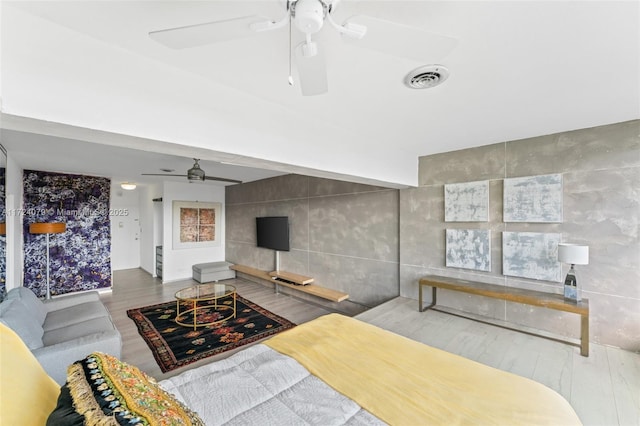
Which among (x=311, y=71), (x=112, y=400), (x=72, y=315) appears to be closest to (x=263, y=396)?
(x=112, y=400)

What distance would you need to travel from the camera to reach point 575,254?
2.25 metres

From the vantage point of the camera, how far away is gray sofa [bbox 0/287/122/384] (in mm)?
1998

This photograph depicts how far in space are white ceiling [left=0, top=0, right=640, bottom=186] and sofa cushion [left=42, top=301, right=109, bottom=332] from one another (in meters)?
2.58

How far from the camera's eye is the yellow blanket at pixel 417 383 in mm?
1218

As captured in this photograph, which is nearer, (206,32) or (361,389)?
(206,32)

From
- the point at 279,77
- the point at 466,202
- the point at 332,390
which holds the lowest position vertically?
the point at 332,390

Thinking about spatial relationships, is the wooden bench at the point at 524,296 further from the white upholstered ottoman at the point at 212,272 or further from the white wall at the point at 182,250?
the white wall at the point at 182,250

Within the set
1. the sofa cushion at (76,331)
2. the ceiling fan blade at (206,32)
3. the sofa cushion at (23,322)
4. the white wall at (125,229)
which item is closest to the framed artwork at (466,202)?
the ceiling fan blade at (206,32)

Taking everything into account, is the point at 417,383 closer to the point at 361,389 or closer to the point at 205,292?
the point at 361,389

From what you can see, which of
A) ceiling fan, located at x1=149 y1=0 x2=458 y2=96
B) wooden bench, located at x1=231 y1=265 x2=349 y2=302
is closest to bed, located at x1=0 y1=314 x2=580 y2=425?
ceiling fan, located at x1=149 y1=0 x2=458 y2=96

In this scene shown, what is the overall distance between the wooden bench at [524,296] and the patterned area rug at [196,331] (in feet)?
7.30

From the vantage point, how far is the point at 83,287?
5262 millimetres

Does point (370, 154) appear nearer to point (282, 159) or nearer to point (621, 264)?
point (282, 159)

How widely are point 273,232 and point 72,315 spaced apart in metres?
3.27
